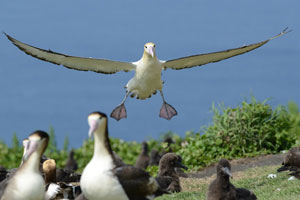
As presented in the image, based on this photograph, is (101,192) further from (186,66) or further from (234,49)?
(186,66)

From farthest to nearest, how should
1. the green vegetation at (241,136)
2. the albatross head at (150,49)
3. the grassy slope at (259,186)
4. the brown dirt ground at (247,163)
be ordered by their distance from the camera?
the green vegetation at (241,136) < the brown dirt ground at (247,163) < the albatross head at (150,49) < the grassy slope at (259,186)

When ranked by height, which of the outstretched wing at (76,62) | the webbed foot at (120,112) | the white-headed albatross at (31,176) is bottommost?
the white-headed albatross at (31,176)

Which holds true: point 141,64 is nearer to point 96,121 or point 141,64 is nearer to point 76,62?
point 76,62

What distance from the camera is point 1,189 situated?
6102 millimetres

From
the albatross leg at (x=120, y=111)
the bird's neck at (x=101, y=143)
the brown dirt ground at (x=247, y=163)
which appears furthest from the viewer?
the brown dirt ground at (x=247, y=163)

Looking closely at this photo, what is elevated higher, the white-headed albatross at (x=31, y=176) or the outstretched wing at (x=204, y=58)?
the outstretched wing at (x=204, y=58)

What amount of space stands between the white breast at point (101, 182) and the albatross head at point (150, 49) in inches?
218

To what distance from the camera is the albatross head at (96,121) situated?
18.1 ft

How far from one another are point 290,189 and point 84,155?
33.9 ft

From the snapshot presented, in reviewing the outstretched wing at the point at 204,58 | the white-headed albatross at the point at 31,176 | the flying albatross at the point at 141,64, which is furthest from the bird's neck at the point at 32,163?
the outstretched wing at the point at 204,58

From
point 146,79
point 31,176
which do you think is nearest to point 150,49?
point 146,79

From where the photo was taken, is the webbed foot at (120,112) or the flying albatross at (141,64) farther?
the webbed foot at (120,112)

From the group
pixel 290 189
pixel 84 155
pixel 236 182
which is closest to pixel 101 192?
pixel 290 189

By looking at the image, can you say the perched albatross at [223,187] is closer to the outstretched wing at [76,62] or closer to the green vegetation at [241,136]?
the outstretched wing at [76,62]
